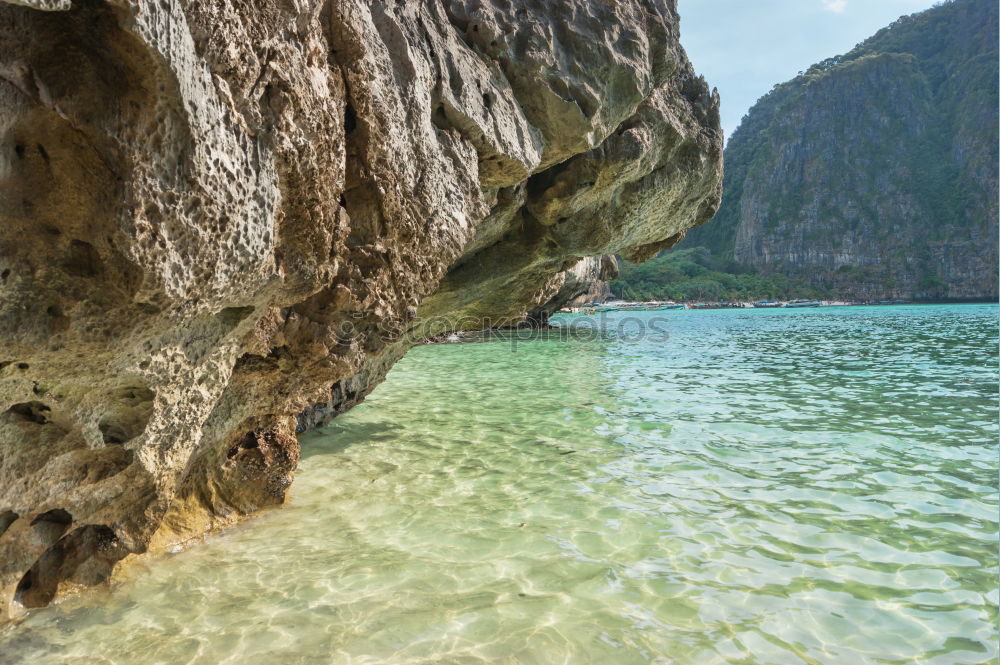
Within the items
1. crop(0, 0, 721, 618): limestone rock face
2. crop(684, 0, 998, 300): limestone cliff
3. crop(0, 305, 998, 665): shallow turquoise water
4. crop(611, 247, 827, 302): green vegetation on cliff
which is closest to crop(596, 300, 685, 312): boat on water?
crop(611, 247, 827, 302): green vegetation on cliff

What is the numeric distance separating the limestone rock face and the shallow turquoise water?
0.69 m

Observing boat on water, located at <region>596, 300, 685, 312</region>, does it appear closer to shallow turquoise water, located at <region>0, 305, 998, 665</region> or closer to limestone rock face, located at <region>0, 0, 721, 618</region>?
shallow turquoise water, located at <region>0, 305, 998, 665</region>

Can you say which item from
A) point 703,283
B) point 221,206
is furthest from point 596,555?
point 703,283

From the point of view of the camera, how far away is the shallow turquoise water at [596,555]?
2.99 meters

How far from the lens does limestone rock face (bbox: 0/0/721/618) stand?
7.48 feet

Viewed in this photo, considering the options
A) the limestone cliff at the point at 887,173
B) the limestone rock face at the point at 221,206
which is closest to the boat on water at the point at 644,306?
the limestone cliff at the point at 887,173

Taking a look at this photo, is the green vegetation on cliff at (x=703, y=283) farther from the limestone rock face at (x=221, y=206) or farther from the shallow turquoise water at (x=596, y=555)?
the limestone rock face at (x=221, y=206)

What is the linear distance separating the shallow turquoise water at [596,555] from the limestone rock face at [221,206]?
27.2 inches

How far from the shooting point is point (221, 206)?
2.55 meters

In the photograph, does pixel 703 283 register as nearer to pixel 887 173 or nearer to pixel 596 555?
pixel 887 173

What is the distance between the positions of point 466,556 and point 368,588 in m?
0.74

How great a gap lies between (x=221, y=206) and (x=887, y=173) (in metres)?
121

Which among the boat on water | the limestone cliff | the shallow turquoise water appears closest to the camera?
the shallow turquoise water

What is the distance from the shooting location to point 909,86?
103m
